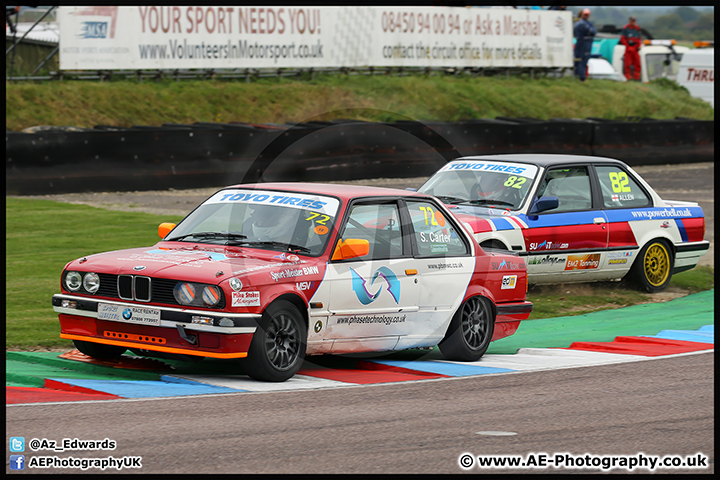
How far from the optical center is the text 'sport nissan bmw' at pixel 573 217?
11523 mm

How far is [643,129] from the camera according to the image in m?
27.2

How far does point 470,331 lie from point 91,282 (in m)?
3.12

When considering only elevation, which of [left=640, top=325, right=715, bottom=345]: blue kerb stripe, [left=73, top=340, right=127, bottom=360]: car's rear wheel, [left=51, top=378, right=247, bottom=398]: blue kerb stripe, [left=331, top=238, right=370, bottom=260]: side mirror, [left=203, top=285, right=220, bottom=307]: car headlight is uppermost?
[left=331, top=238, right=370, bottom=260]: side mirror

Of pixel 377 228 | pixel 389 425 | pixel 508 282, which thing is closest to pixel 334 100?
pixel 508 282

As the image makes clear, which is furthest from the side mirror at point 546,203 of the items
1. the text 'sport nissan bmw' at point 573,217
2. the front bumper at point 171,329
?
the front bumper at point 171,329

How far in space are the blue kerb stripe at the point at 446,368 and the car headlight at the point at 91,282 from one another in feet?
7.75

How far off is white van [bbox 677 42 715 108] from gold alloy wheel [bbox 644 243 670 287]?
24.9m

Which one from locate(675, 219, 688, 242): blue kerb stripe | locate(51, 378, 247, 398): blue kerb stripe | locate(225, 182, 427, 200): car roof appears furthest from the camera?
locate(675, 219, 688, 242): blue kerb stripe

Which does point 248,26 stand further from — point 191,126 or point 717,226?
point 717,226

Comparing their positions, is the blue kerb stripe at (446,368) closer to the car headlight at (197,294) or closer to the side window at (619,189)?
the car headlight at (197,294)

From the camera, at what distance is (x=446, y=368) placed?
8.28 meters

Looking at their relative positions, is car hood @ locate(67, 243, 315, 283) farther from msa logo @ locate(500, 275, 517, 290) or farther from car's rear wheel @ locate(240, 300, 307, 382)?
msa logo @ locate(500, 275, 517, 290)

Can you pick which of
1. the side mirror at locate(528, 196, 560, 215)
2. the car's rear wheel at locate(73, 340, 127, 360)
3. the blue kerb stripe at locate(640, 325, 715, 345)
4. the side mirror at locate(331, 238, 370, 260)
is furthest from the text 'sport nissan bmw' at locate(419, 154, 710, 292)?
the car's rear wheel at locate(73, 340, 127, 360)

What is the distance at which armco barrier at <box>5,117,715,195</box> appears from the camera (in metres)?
19.3
